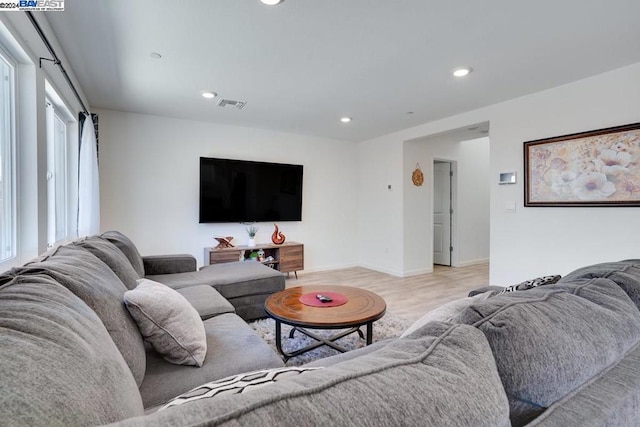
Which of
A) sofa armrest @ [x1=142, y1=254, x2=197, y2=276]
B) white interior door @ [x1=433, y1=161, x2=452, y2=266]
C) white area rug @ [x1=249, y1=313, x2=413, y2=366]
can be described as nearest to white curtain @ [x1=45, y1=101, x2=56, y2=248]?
sofa armrest @ [x1=142, y1=254, x2=197, y2=276]

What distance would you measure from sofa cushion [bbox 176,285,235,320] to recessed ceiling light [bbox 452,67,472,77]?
2780mm

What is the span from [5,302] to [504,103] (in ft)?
14.3

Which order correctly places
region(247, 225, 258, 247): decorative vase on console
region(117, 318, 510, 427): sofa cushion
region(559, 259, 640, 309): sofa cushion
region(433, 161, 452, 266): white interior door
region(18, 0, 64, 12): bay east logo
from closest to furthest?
1. region(117, 318, 510, 427): sofa cushion
2. region(559, 259, 640, 309): sofa cushion
3. region(18, 0, 64, 12): bay east logo
4. region(247, 225, 258, 247): decorative vase on console
5. region(433, 161, 452, 266): white interior door

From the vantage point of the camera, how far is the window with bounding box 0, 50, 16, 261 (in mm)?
1831

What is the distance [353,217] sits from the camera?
5914 millimetres

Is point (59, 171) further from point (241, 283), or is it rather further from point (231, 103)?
point (241, 283)

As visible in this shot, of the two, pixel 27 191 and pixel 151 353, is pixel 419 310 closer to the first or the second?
pixel 151 353

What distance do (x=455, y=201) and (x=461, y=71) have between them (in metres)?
3.59

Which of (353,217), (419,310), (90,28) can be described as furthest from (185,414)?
(353,217)

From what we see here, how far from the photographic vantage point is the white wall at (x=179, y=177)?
401cm

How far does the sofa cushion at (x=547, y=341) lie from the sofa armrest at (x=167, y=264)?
3.08 metres

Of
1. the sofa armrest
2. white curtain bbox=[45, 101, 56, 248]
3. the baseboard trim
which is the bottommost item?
the baseboard trim

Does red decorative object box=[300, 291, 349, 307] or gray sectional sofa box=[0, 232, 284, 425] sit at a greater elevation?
gray sectional sofa box=[0, 232, 284, 425]

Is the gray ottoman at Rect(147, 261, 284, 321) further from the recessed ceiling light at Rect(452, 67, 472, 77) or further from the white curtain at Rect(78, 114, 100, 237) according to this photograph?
the recessed ceiling light at Rect(452, 67, 472, 77)
